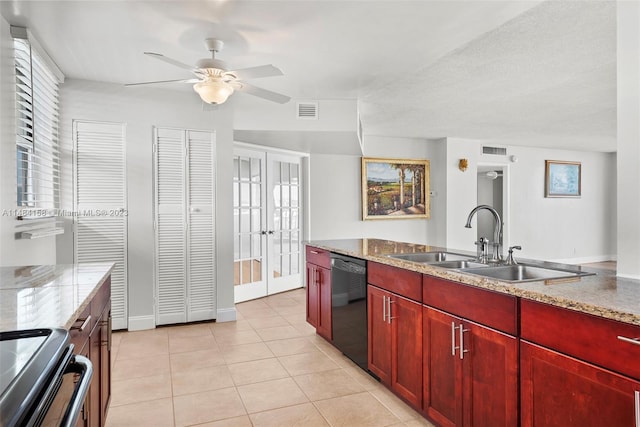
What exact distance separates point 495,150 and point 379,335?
611 centimetres

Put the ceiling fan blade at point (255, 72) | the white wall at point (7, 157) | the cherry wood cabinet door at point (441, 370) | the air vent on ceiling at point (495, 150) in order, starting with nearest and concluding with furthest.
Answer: the cherry wood cabinet door at point (441, 370), the white wall at point (7, 157), the ceiling fan blade at point (255, 72), the air vent on ceiling at point (495, 150)

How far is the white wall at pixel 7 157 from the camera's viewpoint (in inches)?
97.3

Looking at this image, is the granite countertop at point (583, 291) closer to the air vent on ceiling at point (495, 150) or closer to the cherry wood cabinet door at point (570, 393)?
the cherry wood cabinet door at point (570, 393)

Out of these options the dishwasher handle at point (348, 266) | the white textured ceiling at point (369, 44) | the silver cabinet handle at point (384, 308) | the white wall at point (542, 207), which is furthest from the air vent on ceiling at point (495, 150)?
the silver cabinet handle at point (384, 308)

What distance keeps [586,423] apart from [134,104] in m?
4.24

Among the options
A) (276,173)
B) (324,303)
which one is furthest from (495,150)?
(324,303)

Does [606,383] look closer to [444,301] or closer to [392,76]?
[444,301]

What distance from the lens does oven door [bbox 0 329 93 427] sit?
69 centimetres

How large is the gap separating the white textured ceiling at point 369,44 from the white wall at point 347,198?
185 cm

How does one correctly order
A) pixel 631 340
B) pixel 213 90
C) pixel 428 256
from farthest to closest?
pixel 428 256, pixel 213 90, pixel 631 340

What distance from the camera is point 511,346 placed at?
1655 mm

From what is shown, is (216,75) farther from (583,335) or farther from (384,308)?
(583,335)

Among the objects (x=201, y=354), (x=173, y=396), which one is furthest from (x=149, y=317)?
(x=173, y=396)

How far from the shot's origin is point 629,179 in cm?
188
